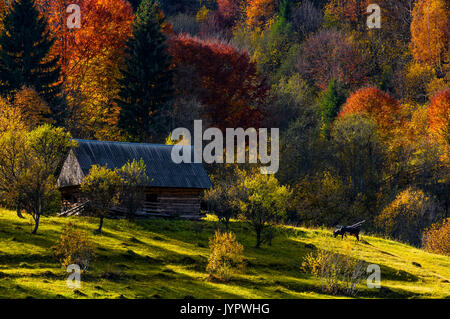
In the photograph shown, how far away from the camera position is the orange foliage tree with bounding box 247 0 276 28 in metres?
124

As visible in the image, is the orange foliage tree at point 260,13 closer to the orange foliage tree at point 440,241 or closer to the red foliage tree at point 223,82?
the red foliage tree at point 223,82

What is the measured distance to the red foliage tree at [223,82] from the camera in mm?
78750

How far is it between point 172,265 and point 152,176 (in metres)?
16.8

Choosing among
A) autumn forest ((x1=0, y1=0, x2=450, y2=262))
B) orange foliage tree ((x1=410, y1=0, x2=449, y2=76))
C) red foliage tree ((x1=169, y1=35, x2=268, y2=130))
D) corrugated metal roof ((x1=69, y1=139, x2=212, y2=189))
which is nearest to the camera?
corrugated metal roof ((x1=69, y1=139, x2=212, y2=189))

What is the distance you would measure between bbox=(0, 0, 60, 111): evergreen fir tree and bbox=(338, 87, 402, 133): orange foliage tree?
39.7 metres

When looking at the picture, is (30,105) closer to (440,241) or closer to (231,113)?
(231,113)

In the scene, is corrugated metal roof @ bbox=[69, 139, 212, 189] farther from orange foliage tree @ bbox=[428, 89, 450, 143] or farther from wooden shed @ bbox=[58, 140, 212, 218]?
orange foliage tree @ bbox=[428, 89, 450, 143]

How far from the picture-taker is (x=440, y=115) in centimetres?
8406

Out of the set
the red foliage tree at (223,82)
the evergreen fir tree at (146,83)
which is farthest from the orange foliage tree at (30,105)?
the red foliage tree at (223,82)

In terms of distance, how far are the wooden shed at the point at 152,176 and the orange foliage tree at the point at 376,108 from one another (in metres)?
34.4

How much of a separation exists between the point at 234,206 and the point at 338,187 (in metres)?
25.5

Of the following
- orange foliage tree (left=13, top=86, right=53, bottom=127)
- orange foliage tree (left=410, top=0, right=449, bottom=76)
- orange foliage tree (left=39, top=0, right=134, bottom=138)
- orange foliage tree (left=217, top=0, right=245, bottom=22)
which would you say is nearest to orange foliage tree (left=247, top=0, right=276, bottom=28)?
orange foliage tree (left=217, top=0, right=245, bottom=22)

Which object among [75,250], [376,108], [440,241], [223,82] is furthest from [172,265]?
[376,108]
